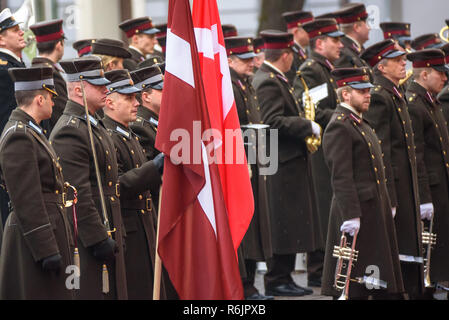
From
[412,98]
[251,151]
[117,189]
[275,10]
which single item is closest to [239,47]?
[251,151]

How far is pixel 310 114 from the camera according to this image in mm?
9891

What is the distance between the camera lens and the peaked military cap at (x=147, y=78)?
307 inches

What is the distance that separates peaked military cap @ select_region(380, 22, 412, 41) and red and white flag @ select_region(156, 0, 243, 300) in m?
5.99

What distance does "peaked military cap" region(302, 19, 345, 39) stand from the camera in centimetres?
1041

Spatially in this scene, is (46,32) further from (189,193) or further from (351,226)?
(189,193)

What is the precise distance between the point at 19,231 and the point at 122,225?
1.03m

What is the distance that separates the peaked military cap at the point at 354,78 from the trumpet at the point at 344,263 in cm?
125

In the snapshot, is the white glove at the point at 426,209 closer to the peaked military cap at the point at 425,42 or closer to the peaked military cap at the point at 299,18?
the peaked military cap at the point at 299,18

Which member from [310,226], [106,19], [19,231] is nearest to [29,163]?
[19,231]

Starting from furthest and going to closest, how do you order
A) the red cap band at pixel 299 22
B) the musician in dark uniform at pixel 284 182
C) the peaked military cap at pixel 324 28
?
the red cap band at pixel 299 22, the peaked military cap at pixel 324 28, the musician in dark uniform at pixel 284 182

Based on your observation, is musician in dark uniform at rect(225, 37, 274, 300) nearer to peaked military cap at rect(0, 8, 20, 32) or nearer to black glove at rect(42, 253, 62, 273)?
peaked military cap at rect(0, 8, 20, 32)

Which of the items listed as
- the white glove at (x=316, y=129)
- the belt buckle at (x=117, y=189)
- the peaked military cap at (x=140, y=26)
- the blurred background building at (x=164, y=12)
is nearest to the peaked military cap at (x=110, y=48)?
the peaked military cap at (x=140, y=26)

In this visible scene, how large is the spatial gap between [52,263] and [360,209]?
2.86 m

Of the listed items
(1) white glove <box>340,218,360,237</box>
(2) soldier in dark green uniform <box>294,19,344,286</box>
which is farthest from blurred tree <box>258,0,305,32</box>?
(1) white glove <box>340,218,360,237</box>
